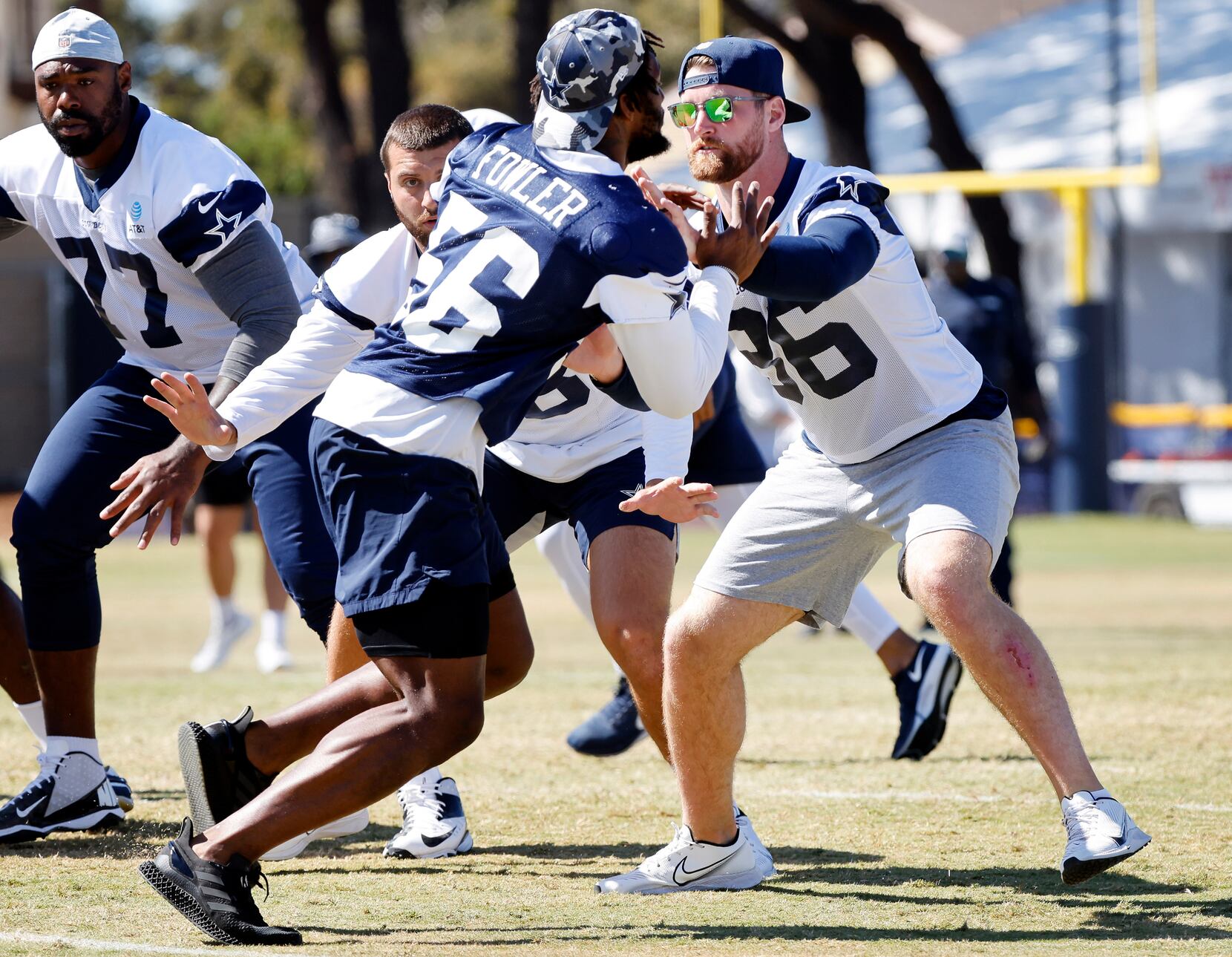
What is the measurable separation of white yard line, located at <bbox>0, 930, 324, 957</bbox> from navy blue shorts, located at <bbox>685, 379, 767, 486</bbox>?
12.0 ft

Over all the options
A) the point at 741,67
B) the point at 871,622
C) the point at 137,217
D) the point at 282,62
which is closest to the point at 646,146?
the point at 741,67

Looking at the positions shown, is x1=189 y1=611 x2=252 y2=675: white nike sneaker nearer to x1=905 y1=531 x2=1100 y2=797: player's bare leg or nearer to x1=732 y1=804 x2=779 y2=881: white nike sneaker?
x1=732 y1=804 x2=779 y2=881: white nike sneaker

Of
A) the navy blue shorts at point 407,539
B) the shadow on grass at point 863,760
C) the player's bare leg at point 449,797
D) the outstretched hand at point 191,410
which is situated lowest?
the shadow on grass at point 863,760

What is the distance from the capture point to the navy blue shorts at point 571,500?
5715 mm

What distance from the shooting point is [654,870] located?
5000 mm

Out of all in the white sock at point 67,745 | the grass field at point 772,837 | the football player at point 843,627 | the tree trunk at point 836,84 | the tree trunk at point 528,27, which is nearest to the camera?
the grass field at point 772,837

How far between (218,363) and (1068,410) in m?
20.1

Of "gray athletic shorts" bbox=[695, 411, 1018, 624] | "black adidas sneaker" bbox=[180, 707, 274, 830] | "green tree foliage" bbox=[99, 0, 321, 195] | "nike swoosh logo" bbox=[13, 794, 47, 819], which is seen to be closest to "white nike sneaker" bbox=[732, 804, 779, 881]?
"gray athletic shorts" bbox=[695, 411, 1018, 624]

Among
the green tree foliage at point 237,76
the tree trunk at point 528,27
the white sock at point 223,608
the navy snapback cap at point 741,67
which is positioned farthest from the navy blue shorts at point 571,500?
the green tree foliage at point 237,76

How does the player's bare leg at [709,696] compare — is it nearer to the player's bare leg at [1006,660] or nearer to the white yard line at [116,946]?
the player's bare leg at [1006,660]

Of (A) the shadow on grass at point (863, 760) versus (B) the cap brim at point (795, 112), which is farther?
(A) the shadow on grass at point (863, 760)

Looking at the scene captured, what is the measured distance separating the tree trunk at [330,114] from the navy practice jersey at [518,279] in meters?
19.9

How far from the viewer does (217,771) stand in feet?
15.1

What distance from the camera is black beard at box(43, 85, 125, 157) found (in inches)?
216
